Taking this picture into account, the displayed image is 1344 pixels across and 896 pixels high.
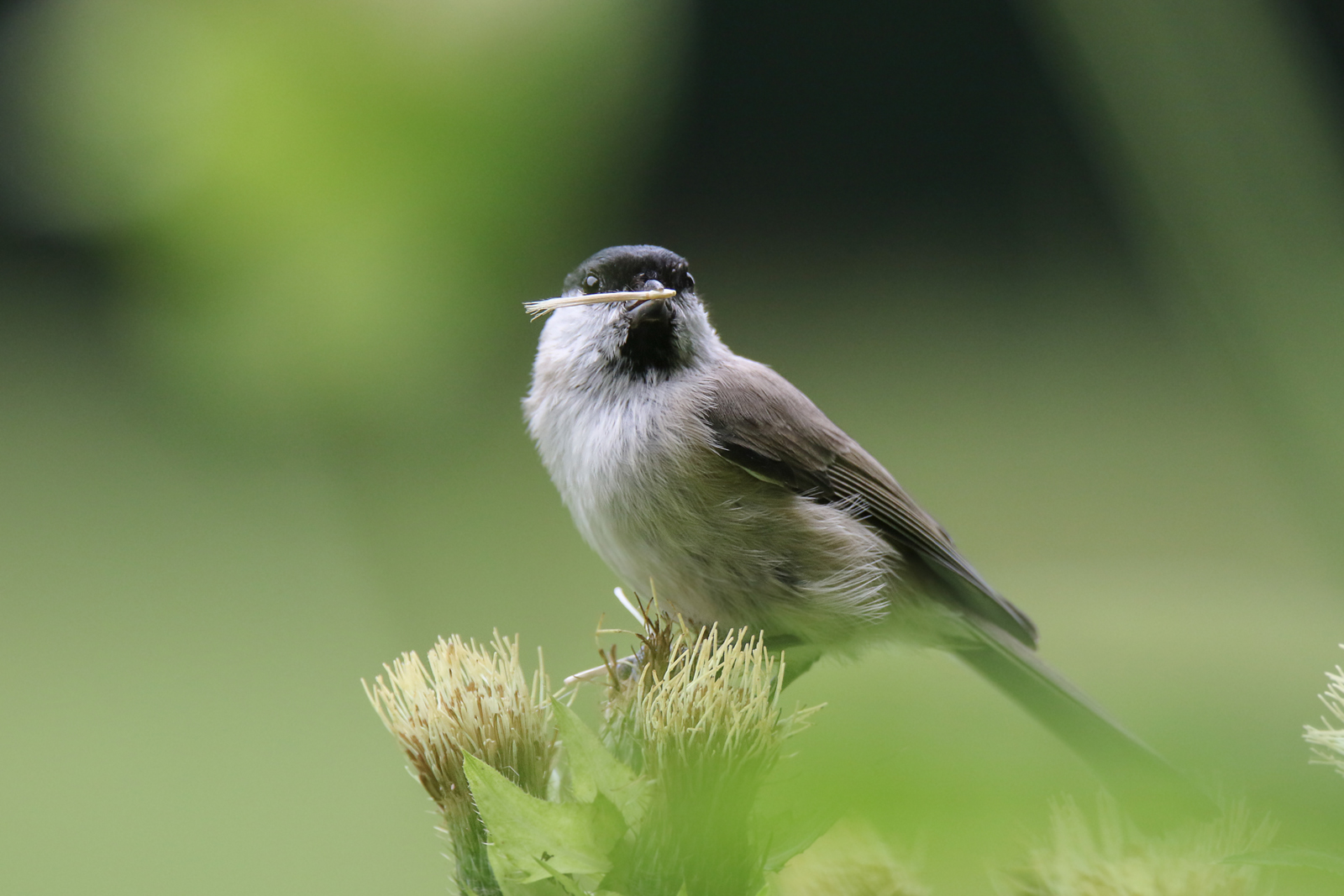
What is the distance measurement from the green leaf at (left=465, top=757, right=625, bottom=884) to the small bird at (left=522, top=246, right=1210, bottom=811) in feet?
2.77

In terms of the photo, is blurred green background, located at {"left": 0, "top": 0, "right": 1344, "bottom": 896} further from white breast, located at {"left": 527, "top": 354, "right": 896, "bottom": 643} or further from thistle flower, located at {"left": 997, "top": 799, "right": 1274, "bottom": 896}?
white breast, located at {"left": 527, "top": 354, "right": 896, "bottom": 643}

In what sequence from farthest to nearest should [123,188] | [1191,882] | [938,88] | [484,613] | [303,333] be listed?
[938,88]
[484,613]
[303,333]
[123,188]
[1191,882]

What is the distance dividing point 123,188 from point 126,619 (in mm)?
3392

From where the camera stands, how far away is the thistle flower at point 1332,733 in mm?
524

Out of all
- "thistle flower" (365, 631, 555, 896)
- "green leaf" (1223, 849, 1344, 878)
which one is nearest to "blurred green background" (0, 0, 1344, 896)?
"green leaf" (1223, 849, 1344, 878)

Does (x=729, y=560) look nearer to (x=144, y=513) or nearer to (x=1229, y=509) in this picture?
(x=1229, y=509)

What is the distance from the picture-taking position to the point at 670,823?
0.79 metres

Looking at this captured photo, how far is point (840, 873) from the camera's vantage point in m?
0.89

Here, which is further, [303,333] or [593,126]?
[303,333]

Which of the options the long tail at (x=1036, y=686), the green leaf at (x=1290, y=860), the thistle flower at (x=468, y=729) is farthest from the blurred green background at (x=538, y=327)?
the thistle flower at (x=468, y=729)

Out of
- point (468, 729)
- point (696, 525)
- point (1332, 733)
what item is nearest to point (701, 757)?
point (468, 729)

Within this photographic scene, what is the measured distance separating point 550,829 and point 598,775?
57mm

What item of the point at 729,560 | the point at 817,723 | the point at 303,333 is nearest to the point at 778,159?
the point at 729,560

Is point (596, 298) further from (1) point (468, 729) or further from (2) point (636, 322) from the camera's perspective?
(1) point (468, 729)
